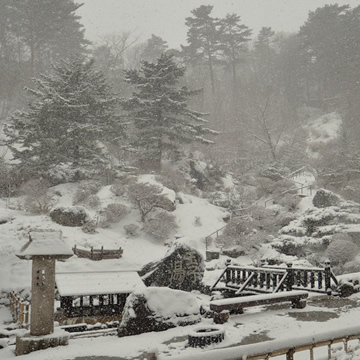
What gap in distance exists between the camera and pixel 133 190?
2303cm

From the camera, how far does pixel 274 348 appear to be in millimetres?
4195

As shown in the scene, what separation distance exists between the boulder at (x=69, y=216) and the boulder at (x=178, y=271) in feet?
25.7

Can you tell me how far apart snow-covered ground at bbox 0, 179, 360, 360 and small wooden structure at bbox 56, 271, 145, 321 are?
1.79m

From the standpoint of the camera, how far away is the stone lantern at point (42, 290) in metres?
7.15

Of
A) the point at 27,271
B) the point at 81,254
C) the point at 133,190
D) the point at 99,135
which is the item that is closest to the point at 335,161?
the point at 133,190

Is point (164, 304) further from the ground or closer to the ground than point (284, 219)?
closer to the ground

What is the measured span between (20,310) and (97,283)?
2526mm

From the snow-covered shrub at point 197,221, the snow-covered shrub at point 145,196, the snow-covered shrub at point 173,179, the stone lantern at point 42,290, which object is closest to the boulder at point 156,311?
the stone lantern at point 42,290

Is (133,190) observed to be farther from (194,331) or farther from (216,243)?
(194,331)

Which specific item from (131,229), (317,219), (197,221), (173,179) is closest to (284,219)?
(317,219)

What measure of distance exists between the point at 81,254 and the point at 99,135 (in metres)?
11.7

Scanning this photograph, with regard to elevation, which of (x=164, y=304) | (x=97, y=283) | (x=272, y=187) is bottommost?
(x=97, y=283)

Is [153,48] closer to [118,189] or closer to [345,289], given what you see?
[118,189]

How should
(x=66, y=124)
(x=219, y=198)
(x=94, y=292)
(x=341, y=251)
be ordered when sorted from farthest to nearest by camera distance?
(x=219, y=198)
(x=66, y=124)
(x=341, y=251)
(x=94, y=292)
